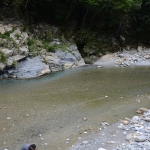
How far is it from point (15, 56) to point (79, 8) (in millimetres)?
10689

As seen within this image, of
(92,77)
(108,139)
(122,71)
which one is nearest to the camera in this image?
(108,139)

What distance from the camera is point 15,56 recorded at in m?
15.2

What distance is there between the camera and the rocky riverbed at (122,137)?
6020mm

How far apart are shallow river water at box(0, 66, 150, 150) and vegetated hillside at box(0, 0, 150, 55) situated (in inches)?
306

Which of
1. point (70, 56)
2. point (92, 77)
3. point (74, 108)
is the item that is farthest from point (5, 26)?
point (74, 108)

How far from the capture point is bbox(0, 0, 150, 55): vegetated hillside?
1989cm

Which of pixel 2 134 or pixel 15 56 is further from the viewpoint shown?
pixel 15 56

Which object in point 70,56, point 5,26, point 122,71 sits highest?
point 5,26

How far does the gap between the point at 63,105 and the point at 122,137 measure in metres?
3.60

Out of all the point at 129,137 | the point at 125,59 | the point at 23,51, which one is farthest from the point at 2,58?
the point at 125,59

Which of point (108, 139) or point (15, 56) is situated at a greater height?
point (15, 56)

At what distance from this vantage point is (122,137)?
21.7ft

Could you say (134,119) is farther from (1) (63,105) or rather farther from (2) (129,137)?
(1) (63,105)

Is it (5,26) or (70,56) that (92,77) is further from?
(5,26)
